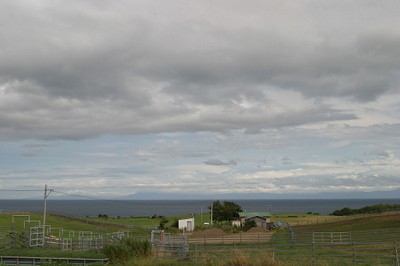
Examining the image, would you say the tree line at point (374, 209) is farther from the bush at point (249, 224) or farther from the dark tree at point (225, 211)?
the bush at point (249, 224)

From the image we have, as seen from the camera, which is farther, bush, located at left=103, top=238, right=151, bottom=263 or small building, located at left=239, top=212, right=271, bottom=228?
small building, located at left=239, top=212, right=271, bottom=228

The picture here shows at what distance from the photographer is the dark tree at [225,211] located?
4131 inches

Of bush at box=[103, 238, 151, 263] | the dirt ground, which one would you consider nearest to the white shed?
the dirt ground

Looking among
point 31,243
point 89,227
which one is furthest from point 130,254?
point 89,227

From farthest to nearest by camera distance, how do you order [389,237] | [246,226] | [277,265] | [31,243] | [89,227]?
[246,226] < [89,227] < [389,237] < [31,243] < [277,265]

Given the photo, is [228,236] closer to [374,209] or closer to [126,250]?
[126,250]

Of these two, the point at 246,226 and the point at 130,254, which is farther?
the point at 246,226

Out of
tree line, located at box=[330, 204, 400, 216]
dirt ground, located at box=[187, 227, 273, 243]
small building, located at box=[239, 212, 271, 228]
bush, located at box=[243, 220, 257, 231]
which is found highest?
tree line, located at box=[330, 204, 400, 216]

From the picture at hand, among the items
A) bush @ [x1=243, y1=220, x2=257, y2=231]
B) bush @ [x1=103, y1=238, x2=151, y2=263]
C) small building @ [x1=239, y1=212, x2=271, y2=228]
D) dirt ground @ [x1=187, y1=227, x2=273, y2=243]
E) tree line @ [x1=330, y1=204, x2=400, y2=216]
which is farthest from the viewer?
tree line @ [x1=330, y1=204, x2=400, y2=216]

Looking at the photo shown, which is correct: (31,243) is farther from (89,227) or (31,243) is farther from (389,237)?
(89,227)

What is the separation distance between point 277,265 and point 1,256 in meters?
17.7

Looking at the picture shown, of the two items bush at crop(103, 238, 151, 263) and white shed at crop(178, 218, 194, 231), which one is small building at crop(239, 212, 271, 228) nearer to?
white shed at crop(178, 218, 194, 231)

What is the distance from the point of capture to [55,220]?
8669 cm

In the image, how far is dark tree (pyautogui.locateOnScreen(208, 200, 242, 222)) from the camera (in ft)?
344
